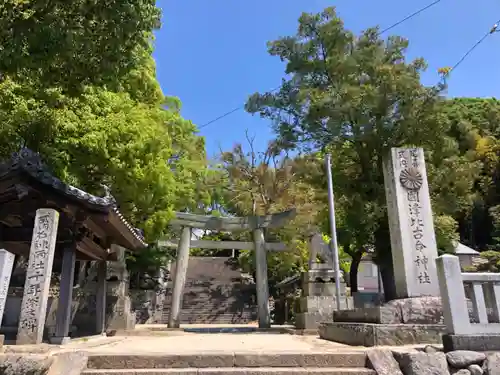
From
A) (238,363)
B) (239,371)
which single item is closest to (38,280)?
(238,363)

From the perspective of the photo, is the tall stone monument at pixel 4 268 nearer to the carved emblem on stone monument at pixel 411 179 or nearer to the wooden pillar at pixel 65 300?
the wooden pillar at pixel 65 300

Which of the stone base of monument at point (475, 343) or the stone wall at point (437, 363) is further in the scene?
the stone base of monument at point (475, 343)

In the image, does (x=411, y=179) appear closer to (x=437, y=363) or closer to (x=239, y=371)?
(x=437, y=363)

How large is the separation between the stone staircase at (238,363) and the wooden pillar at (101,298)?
22.1ft

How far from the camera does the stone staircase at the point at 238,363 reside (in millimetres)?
4902

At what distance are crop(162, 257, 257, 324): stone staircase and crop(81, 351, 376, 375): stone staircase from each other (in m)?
19.5

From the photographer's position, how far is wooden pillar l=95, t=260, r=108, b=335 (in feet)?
37.0

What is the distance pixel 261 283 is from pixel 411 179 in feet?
30.8

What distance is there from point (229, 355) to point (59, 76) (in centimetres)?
608

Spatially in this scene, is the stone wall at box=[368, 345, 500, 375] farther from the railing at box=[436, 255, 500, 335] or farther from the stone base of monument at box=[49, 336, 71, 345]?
the stone base of monument at box=[49, 336, 71, 345]

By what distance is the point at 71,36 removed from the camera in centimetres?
649

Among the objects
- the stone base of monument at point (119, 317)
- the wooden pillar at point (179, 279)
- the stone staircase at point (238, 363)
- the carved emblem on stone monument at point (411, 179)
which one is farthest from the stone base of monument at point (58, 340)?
the wooden pillar at point (179, 279)

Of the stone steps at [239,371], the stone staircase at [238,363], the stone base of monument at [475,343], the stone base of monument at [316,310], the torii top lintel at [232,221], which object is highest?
the torii top lintel at [232,221]

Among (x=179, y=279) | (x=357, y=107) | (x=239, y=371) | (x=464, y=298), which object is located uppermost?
(x=357, y=107)
